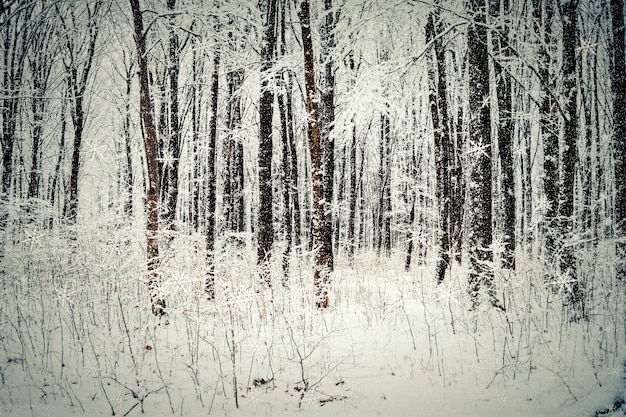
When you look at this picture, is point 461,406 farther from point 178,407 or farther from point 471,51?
point 471,51

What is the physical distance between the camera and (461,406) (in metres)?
3.20

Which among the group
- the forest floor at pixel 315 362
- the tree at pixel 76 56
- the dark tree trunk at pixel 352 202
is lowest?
the forest floor at pixel 315 362

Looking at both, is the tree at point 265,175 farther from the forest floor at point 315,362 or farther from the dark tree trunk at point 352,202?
the dark tree trunk at point 352,202

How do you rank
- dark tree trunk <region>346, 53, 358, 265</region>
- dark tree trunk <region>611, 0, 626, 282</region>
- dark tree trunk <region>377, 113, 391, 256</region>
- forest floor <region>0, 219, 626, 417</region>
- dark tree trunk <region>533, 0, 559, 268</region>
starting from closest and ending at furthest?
forest floor <region>0, 219, 626, 417</region>
dark tree trunk <region>533, 0, 559, 268</region>
dark tree trunk <region>611, 0, 626, 282</region>
dark tree trunk <region>346, 53, 358, 265</region>
dark tree trunk <region>377, 113, 391, 256</region>

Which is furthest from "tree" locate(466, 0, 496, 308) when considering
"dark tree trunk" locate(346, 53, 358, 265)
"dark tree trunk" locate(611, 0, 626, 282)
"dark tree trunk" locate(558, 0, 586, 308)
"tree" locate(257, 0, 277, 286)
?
"dark tree trunk" locate(346, 53, 358, 265)

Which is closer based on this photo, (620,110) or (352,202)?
(620,110)

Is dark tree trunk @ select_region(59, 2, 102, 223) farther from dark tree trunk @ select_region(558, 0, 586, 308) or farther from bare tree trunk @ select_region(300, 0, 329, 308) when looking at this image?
dark tree trunk @ select_region(558, 0, 586, 308)

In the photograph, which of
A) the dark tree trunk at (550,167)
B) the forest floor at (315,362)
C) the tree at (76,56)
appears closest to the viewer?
the forest floor at (315,362)

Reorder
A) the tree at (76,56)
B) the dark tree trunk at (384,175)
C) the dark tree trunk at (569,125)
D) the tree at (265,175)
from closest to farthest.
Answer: the dark tree trunk at (569,125)
the tree at (265,175)
the tree at (76,56)
the dark tree trunk at (384,175)

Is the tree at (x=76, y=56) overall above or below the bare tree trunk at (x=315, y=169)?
above

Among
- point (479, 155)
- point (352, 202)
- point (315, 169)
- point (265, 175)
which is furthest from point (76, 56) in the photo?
point (479, 155)

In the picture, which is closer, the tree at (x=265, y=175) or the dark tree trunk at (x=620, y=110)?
the dark tree trunk at (x=620, y=110)

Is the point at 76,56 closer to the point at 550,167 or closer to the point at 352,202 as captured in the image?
the point at 352,202

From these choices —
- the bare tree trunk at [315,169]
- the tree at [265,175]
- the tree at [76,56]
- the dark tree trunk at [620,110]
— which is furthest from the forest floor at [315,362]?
the tree at [76,56]
